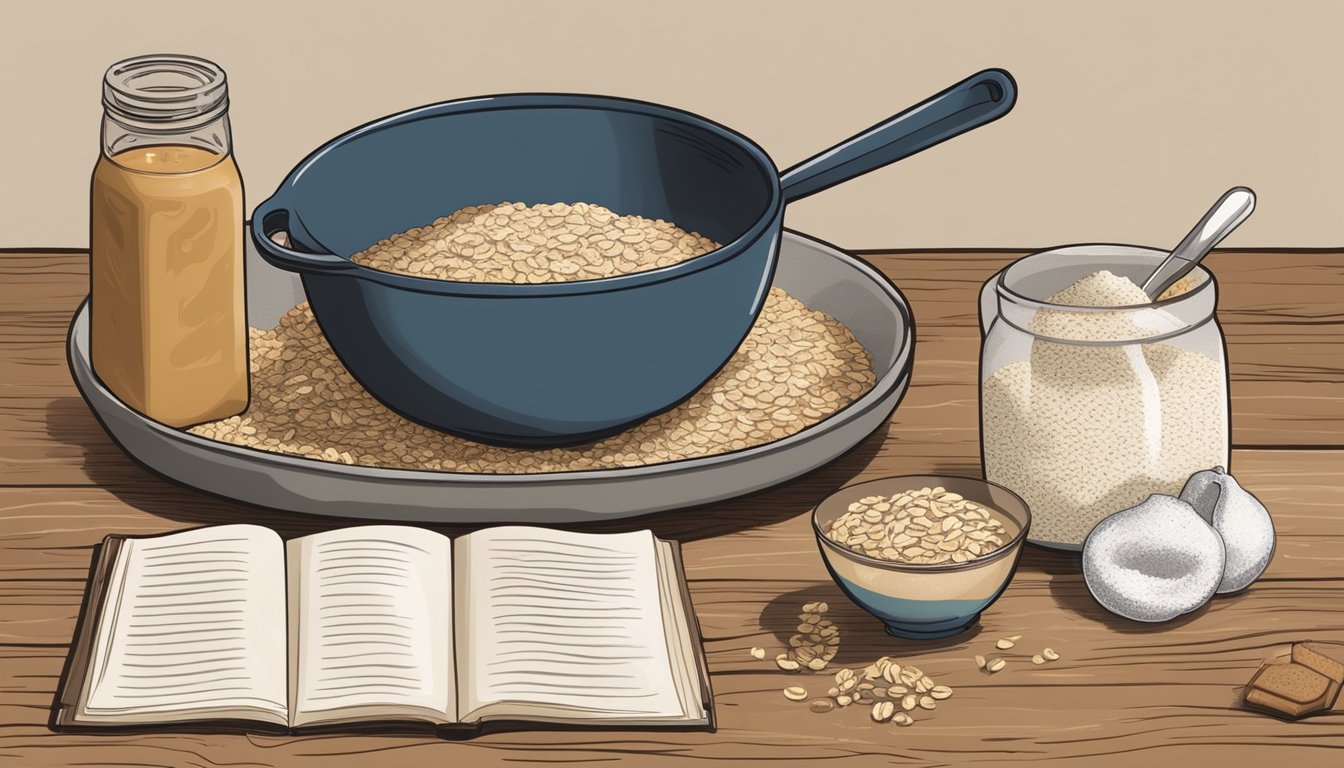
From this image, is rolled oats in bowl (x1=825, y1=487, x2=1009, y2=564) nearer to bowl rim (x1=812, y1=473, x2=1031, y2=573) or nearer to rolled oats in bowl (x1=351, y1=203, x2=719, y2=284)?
bowl rim (x1=812, y1=473, x2=1031, y2=573)

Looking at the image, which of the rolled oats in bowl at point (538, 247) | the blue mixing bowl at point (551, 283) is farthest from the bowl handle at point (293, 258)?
the rolled oats in bowl at point (538, 247)

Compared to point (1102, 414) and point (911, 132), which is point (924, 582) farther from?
point (911, 132)

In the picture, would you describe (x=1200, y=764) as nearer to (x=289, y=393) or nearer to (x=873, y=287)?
(x=873, y=287)

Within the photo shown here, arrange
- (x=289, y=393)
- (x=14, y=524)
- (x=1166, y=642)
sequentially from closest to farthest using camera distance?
(x=1166, y=642)
(x=14, y=524)
(x=289, y=393)

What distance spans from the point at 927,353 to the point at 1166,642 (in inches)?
20.8

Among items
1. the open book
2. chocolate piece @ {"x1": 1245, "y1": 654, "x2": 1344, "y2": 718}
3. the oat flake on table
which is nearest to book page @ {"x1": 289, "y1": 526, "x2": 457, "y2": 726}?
the open book

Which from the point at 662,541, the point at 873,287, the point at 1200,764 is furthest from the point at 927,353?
the point at 1200,764

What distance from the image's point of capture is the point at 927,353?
202 centimetres

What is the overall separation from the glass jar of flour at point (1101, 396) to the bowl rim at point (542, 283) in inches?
8.8

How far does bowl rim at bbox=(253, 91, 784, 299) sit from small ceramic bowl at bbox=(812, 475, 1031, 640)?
0.24 m

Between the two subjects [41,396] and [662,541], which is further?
[41,396]

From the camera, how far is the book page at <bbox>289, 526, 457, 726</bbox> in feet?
4.70

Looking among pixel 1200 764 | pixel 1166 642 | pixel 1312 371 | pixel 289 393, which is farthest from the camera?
pixel 1312 371

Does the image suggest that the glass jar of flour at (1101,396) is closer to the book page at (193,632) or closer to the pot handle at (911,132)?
the pot handle at (911,132)
